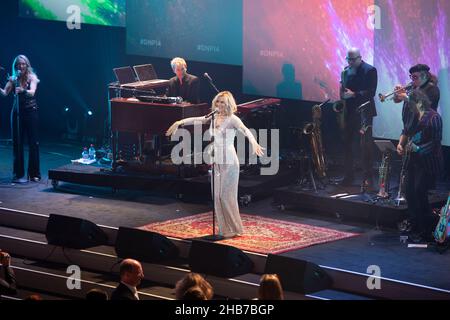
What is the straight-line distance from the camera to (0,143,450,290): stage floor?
31.6 ft

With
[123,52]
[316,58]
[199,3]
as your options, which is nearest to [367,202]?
[316,58]

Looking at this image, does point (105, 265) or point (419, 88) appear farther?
point (419, 88)

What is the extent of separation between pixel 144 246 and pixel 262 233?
4.61ft

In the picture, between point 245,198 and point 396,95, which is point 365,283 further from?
point 245,198

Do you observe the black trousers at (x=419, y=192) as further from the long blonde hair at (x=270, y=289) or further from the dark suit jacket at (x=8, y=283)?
the dark suit jacket at (x=8, y=283)

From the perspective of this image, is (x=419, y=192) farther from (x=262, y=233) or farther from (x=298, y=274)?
(x=298, y=274)

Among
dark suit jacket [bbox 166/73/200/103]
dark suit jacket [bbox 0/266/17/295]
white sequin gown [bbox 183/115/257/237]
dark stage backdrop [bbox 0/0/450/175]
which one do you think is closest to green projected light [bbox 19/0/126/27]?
dark stage backdrop [bbox 0/0/450/175]

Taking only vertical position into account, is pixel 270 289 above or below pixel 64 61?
below

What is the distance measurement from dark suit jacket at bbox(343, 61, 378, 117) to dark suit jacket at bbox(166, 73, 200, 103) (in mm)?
2080

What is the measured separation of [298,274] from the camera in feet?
29.5

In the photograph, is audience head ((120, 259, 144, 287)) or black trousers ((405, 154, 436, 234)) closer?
audience head ((120, 259, 144, 287))

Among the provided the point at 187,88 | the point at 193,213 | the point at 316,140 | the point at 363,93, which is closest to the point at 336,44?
the point at 363,93

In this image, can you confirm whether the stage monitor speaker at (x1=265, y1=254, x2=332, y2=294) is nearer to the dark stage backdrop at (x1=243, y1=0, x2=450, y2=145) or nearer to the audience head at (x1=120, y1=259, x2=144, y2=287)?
the audience head at (x1=120, y1=259, x2=144, y2=287)

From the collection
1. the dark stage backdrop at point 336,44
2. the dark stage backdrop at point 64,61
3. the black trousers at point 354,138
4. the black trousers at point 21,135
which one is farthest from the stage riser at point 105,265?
the dark stage backdrop at point 64,61
